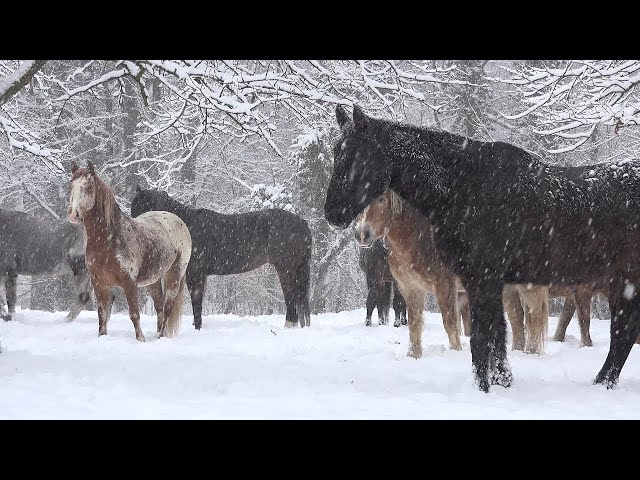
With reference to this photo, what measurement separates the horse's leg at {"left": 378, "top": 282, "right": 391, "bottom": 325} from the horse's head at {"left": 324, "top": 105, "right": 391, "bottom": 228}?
7.69m

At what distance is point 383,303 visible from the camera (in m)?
11.9

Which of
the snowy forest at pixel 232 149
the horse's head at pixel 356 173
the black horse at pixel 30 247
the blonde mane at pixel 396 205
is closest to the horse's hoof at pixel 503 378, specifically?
the horse's head at pixel 356 173

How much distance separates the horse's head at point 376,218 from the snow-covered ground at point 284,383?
4.09 feet

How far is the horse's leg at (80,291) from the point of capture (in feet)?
34.2

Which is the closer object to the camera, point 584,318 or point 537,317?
point 537,317

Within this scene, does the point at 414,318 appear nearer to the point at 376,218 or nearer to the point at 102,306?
the point at 376,218

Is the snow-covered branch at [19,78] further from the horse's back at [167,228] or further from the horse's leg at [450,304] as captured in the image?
the horse's leg at [450,304]

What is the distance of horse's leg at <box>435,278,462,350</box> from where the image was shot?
6.32 metres

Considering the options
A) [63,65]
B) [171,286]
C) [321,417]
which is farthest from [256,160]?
[321,417]

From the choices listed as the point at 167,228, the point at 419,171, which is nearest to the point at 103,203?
the point at 167,228

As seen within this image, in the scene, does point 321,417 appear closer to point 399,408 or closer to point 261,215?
point 399,408

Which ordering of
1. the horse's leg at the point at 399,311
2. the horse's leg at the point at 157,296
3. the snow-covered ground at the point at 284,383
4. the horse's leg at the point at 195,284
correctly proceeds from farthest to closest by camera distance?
the horse's leg at the point at 399,311
the horse's leg at the point at 195,284
the horse's leg at the point at 157,296
the snow-covered ground at the point at 284,383

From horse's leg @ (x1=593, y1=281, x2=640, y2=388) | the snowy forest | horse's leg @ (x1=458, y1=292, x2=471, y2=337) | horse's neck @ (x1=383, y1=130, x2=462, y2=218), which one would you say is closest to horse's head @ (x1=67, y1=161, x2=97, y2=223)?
horse's neck @ (x1=383, y1=130, x2=462, y2=218)

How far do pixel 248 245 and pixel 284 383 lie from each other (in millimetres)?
6447
